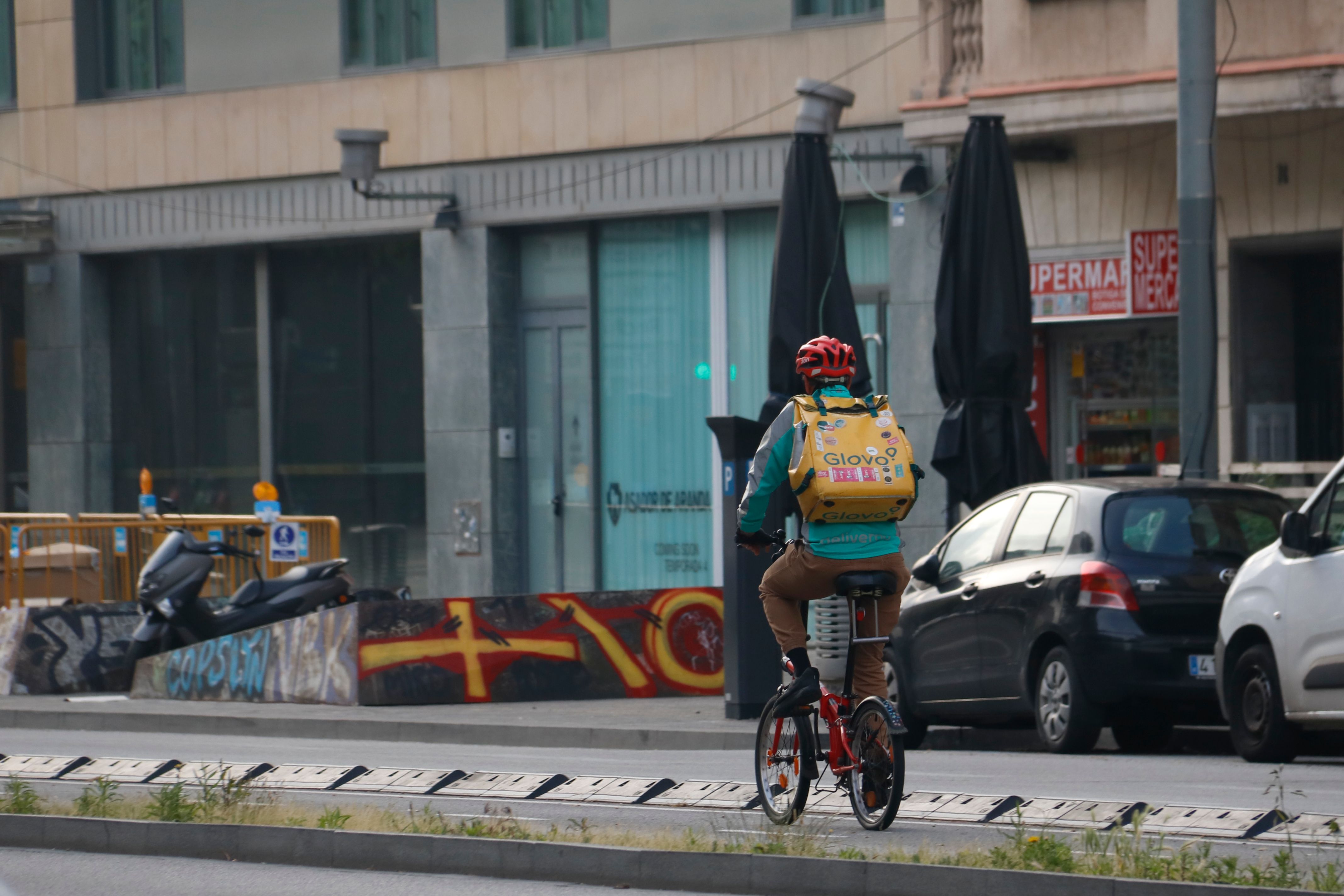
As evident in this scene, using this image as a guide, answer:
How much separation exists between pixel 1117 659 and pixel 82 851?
5303 mm

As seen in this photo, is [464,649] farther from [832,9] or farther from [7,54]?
[7,54]

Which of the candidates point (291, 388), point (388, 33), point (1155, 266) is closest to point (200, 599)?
point (291, 388)

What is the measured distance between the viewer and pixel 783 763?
7.86 meters

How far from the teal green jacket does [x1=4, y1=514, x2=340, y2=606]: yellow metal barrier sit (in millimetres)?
10940

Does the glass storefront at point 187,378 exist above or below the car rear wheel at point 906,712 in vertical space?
above

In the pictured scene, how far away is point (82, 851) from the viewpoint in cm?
826

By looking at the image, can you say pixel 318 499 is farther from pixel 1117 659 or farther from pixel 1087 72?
pixel 1117 659

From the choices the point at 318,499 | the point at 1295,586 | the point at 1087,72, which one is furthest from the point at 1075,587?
the point at 318,499

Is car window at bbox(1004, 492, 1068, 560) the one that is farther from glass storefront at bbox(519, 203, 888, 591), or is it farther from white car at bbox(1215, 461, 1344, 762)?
glass storefront at bbox(519, 203, 888, 591)

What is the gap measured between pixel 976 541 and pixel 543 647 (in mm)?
4569

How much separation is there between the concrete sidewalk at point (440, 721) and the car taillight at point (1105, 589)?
252 centimetres

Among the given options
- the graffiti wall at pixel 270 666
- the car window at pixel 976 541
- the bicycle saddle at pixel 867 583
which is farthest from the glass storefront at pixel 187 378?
the bicycle saddle at pixel 867 583

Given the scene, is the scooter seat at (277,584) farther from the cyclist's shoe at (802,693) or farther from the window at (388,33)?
the cyclist's shoe at (802,693)

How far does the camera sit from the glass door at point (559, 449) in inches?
838
